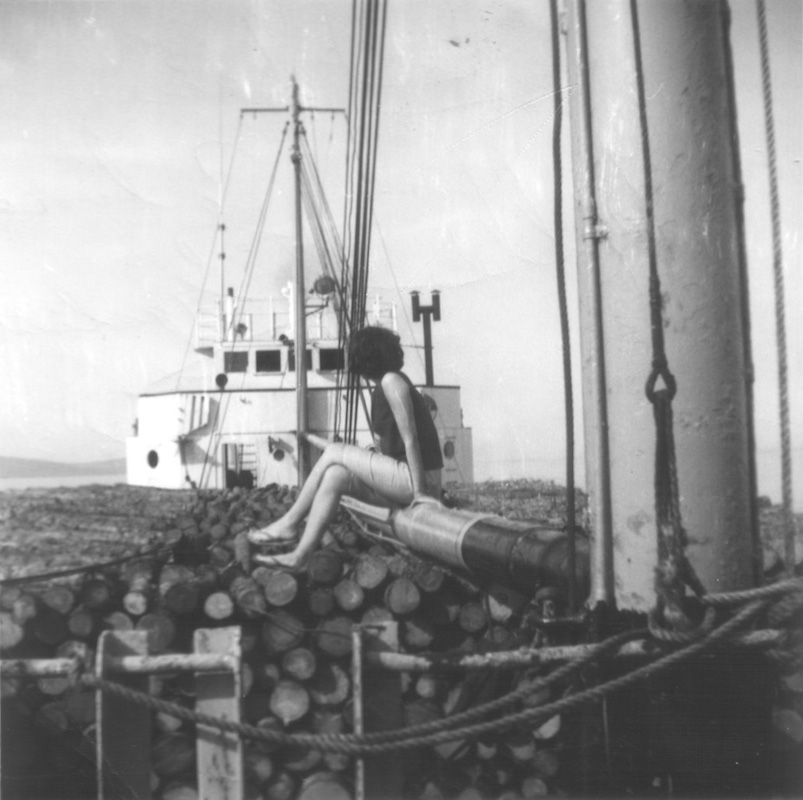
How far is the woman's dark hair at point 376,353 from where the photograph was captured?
3.74 metres

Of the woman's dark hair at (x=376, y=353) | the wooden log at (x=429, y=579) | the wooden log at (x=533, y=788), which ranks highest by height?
the woman's dark hair at (x=376, y=353)

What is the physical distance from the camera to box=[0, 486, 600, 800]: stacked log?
2.38m

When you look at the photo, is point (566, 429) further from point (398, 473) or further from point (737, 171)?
point (398, 473)

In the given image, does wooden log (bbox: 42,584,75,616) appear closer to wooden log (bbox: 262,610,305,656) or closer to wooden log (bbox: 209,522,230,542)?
wooden log (bbox: 262,610,305,656)

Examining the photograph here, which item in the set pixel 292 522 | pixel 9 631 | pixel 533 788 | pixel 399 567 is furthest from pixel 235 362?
pixel 533 788

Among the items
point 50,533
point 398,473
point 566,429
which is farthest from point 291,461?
point 566,429

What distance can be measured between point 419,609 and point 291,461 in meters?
12.6

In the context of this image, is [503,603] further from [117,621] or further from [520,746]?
[117,621]

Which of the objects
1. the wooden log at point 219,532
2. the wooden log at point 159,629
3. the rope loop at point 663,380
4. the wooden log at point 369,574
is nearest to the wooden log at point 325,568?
the wooden log at point 369,574

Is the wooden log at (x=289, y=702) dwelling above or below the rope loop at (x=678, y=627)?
below

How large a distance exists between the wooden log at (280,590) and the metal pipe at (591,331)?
988 millimetres

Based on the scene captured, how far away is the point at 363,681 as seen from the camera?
6.56 feet

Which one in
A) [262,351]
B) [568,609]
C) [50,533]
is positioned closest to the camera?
[568,609]

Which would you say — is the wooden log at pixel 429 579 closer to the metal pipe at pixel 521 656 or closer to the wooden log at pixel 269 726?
the wooden log at pixel 269 726
